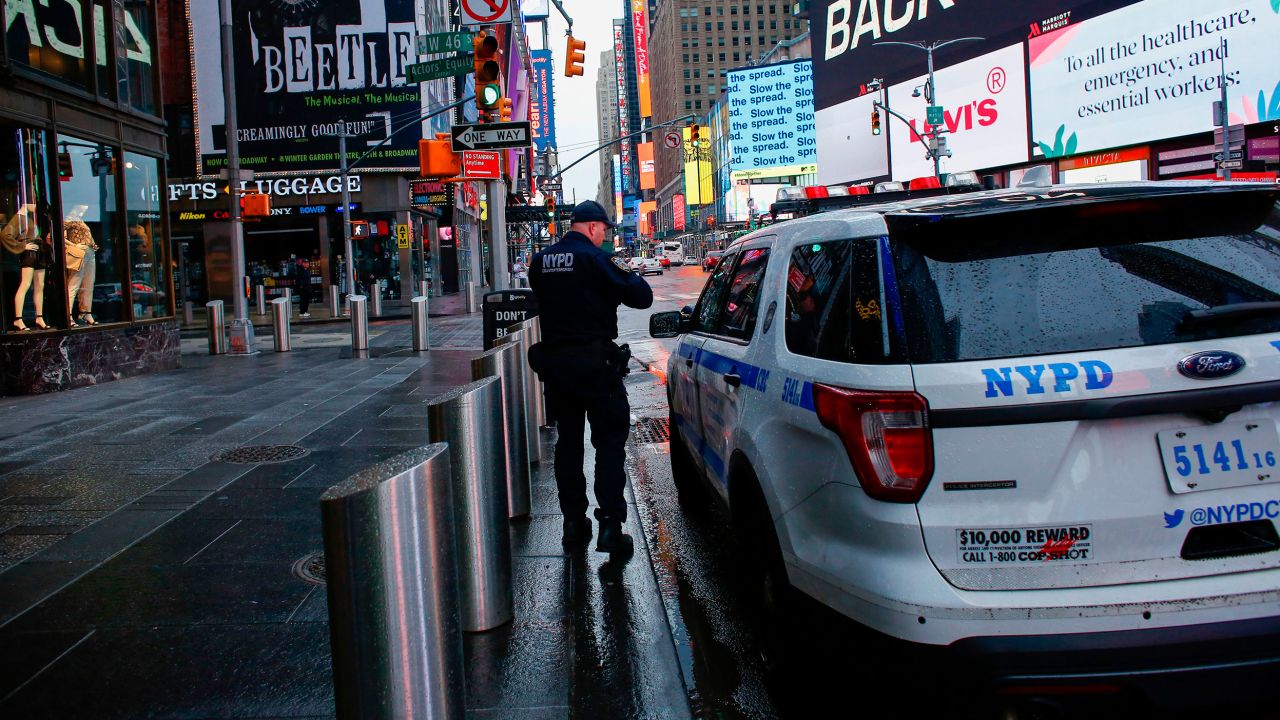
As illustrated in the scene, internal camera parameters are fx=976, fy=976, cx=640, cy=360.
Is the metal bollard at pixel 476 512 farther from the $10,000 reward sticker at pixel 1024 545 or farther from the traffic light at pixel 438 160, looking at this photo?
the traffic light at pixel 438 160

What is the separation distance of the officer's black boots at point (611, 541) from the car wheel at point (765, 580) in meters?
1.30

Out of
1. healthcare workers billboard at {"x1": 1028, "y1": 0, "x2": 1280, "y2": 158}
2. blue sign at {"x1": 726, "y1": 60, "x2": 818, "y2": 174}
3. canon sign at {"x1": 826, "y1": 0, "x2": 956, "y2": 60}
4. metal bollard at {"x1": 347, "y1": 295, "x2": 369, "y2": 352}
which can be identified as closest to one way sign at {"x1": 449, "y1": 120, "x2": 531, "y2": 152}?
metal bollard at {"x1": 347, "y1": 295, "x2": 369, "y2": 352}

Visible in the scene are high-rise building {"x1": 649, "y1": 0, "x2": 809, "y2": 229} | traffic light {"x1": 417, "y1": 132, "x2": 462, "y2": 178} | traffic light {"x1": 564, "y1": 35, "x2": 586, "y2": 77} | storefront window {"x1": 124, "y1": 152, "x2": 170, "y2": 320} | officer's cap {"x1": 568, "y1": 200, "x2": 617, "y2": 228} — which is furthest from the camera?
high-rise building {"x1": 649, "y1": 0, "x2": 809, "y2": 229}

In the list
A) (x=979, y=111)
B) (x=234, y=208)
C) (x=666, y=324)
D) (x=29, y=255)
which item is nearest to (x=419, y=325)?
(x=234, y=208)

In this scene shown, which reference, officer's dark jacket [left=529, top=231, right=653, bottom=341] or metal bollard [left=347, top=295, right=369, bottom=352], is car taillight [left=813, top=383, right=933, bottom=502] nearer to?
officer's dark jacket [left=529, top=231, right=653, bottom=341]

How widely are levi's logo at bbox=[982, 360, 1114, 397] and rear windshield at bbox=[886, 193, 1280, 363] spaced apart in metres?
0.07

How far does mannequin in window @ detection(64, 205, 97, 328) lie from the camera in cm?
1298

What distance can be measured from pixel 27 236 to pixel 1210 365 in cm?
1344

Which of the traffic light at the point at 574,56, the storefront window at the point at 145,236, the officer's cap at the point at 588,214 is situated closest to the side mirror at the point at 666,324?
the officer's cap at the point at 588,214

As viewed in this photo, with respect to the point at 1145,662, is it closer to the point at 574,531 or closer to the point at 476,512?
the point at 476,512

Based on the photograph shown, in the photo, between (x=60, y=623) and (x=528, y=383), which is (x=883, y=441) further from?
(x=528, y=383)

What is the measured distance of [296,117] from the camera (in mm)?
39562

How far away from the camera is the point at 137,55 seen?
15.1m

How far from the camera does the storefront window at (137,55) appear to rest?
1451cm
